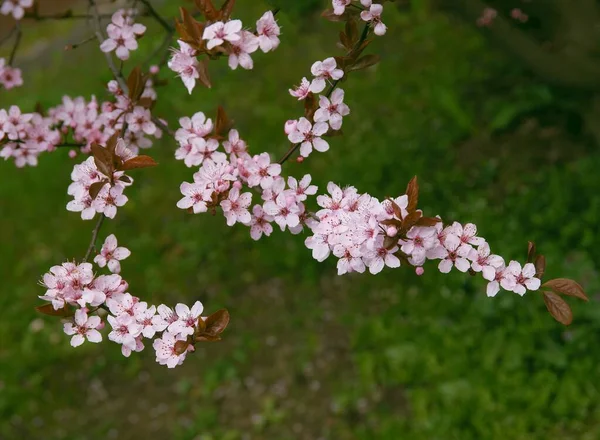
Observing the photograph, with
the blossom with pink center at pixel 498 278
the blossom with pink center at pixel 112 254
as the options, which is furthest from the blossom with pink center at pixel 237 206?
the blossom with pink center at pixel 498 278

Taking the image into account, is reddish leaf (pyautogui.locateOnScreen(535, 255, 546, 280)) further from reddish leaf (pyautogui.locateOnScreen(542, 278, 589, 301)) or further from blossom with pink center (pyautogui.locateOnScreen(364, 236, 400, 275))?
blossom with pink center (pyautogui.locateOnScreen(364, 236, 400, 275))

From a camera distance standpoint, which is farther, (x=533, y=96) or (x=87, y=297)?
(x=533, y=96)

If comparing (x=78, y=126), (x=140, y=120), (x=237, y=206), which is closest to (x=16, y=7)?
(x=78, y=126)

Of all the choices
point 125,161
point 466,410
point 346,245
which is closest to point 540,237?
point 466,410

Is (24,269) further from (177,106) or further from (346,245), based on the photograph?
(346,245)

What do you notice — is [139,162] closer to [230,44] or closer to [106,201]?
[106,201]

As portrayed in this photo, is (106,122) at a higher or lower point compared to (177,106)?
higher

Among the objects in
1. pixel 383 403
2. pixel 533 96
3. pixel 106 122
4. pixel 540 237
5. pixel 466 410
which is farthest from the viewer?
pixel 533 96
